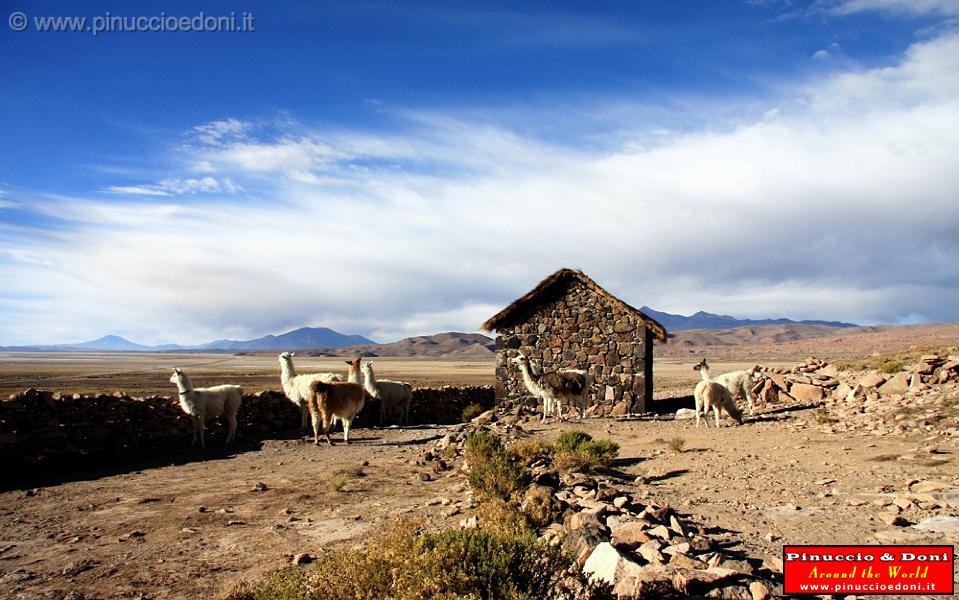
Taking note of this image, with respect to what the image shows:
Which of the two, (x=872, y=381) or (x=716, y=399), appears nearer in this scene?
(x=716, y=399)

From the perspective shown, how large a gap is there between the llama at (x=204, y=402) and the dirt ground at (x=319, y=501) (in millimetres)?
1036

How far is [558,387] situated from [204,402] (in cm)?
959

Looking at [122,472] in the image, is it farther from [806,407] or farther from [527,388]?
[806,407]

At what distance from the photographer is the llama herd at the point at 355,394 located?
16000 mm

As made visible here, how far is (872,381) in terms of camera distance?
61.8ft

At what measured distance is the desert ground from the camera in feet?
22.5

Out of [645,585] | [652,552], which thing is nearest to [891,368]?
[652,552]

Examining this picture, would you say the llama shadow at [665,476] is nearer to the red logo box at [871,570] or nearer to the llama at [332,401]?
the red logo box at [871,570]

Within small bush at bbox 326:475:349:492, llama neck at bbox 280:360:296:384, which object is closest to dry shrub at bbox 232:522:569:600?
small bush at bbox 326:475:349:492

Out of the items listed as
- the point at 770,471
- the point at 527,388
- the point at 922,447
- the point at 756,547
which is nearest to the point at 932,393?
the point at 922,447

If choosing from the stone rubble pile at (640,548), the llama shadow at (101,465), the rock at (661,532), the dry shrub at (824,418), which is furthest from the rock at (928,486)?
the llama shadow at (101,465)

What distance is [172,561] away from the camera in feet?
23.5

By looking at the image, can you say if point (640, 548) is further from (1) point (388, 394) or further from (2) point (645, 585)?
(1) point (388, 394)

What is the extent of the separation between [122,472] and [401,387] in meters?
9.76
